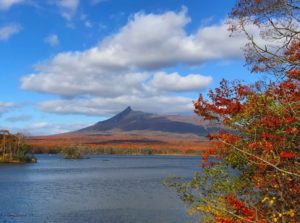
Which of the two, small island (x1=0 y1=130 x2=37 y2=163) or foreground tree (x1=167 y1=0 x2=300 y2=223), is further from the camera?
small island (x1=0 y1=130 x2=37 y2=163)

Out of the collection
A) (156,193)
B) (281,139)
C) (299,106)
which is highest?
(299,106)

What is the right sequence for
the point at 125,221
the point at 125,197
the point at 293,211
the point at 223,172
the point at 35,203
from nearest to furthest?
the point at 293,211 → the point at 223,172 → the point at 125,221 → the point at 35,203 → the point at 125,197

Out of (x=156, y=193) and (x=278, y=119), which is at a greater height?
(x=278, y=119)

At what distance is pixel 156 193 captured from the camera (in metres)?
41.3

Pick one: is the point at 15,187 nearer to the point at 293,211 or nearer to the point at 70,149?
the point at 293,211

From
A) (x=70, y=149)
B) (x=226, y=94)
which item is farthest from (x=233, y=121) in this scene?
(x=70, y=149)

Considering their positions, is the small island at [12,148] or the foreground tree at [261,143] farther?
the small island at [12,148]

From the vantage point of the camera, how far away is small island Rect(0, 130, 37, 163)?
349 feet

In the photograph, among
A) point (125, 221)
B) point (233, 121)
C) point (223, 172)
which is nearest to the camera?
point (233, 121)

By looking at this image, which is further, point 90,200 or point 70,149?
point 70,149

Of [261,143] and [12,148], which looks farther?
[12,148]

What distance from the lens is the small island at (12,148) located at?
106 metres

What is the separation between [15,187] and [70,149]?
105 meters

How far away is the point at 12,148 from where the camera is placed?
110250 millimetres
